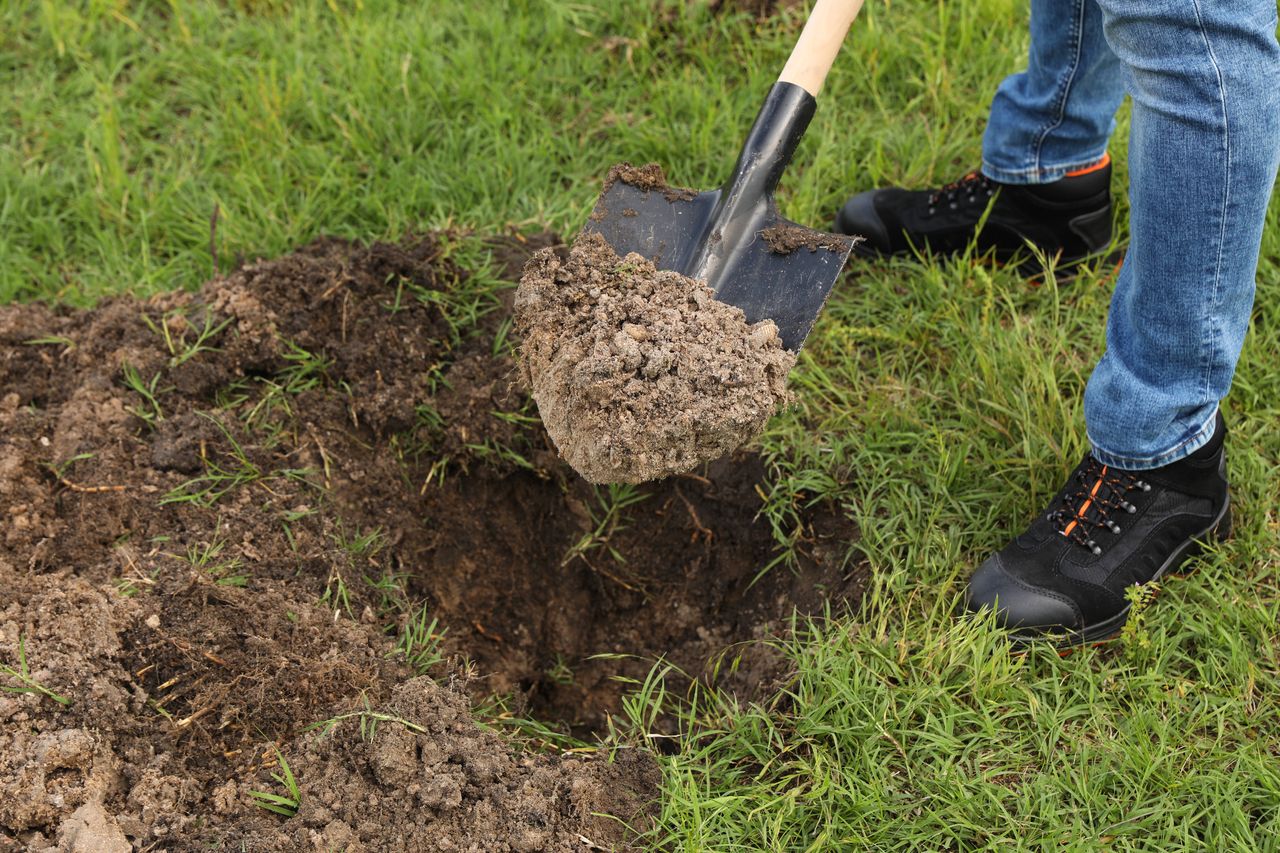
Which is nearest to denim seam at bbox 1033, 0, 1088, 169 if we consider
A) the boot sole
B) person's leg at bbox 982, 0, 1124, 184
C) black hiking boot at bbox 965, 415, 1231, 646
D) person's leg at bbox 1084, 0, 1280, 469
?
person's leg at bbox 982, 0, 1124, 184

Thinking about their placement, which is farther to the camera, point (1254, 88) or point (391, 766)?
point (391, 766)

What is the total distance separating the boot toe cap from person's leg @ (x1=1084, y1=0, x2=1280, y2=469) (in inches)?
13.8

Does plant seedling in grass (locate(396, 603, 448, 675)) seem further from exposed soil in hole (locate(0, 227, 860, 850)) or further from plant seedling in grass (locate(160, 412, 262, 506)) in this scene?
plant seedling in grass (locate(160, 412, 262, 506))

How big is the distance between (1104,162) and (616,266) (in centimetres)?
143

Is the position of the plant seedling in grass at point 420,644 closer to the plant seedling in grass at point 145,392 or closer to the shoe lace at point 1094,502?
the plant seedling in grass at point 145,392

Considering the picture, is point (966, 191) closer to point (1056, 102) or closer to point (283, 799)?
point (1056, 102)

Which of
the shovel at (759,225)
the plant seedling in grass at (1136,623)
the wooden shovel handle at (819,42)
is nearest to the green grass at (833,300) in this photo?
the plant seedling in grass at (1136,623)

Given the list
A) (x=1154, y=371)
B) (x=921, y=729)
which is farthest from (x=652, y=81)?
(x=921, y=729)

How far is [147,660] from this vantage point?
2.01m

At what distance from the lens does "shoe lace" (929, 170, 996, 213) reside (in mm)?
2828

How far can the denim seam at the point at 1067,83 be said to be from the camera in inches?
93.3

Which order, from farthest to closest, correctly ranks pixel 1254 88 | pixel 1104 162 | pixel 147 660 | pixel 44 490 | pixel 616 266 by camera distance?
pixel 1104 162, pixel 44 490, pixel 616 266, pixel 147 660, pixel 1254 88

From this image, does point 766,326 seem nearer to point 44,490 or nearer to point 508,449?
point 508,449

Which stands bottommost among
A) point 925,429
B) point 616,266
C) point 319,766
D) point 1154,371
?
point 319,766
